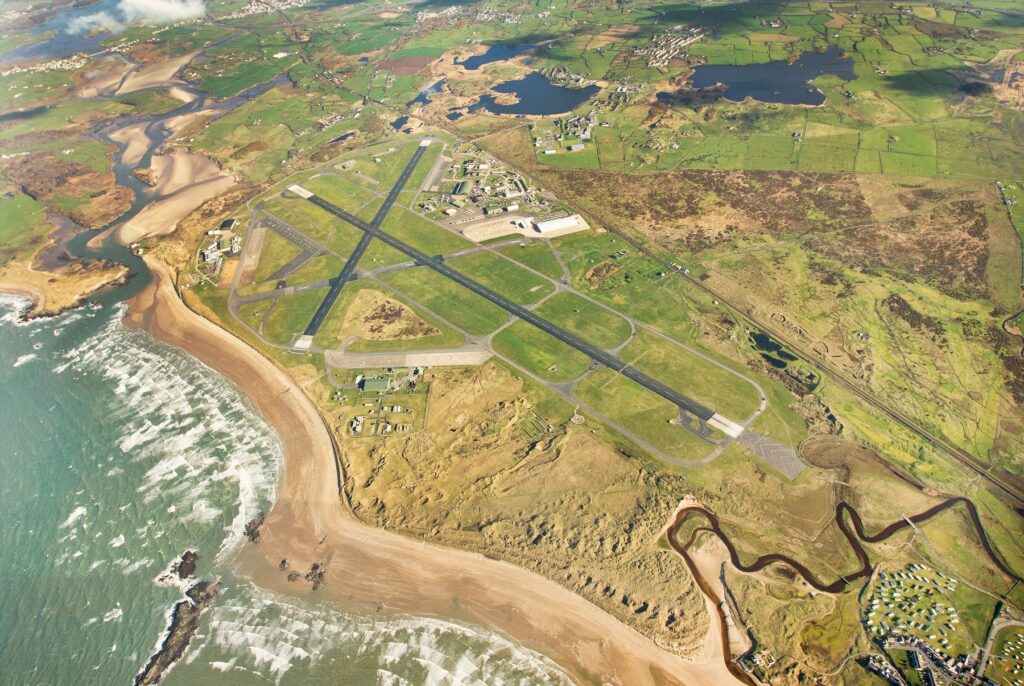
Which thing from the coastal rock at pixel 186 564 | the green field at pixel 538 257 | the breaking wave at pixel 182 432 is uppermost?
the green field at pixel 538 257

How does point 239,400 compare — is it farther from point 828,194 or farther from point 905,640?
point 828,194

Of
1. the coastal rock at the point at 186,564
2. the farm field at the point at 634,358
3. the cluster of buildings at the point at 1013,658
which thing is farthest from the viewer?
the coastal rock at the point at 186,564

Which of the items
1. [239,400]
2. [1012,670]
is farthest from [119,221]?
[1012,670]

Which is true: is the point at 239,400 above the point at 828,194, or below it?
below

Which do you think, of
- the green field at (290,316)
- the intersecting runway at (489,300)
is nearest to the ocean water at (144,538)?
the green field at (290,316)

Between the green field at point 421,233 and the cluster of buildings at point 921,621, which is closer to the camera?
the cluster of buildings at point 921,621

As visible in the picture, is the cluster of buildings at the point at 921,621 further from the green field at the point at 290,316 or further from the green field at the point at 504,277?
the green field at the point at 290,316
